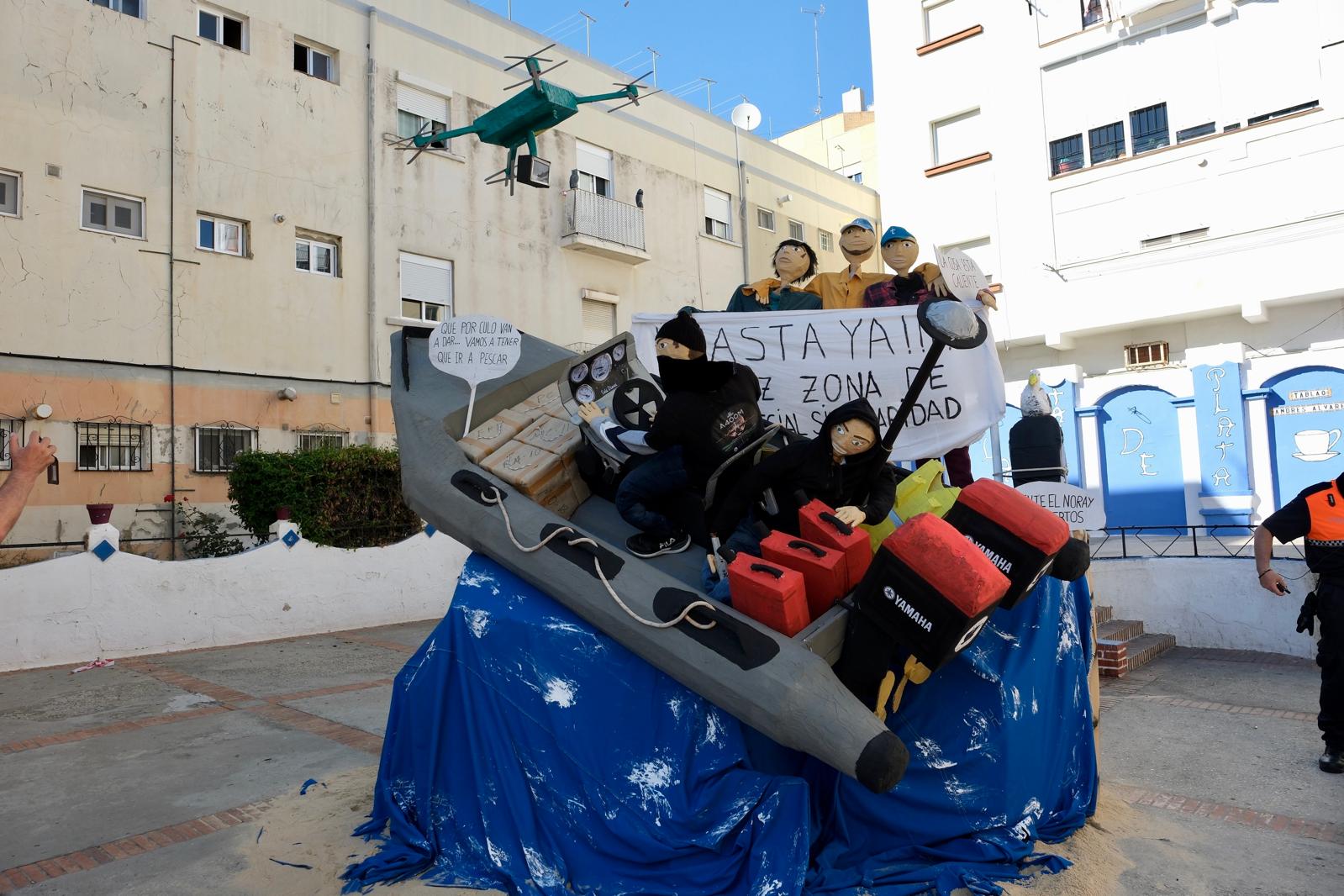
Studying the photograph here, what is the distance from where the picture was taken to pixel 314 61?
14836 mm

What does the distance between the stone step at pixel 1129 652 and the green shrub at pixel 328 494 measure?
7.74 meters

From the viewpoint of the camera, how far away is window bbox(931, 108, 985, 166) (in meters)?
15.6

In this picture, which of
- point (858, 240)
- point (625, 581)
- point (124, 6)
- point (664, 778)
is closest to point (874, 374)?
point (858, 240)

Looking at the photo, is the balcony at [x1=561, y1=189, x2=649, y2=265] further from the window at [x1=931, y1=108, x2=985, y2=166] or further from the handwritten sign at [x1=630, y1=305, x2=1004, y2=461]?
the handwritten sign at [x1=630, y1=305, x2=1004, y2=461]

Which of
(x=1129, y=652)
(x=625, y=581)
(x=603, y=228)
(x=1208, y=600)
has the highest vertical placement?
(x=603, y=228)

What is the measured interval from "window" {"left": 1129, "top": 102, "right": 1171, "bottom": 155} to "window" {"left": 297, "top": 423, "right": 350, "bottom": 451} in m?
13.4

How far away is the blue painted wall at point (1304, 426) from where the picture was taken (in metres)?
12.3

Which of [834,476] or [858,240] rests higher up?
[858,240]

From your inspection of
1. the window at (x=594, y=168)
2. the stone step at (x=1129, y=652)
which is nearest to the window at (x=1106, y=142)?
the stone step at (x=1129, y=652)

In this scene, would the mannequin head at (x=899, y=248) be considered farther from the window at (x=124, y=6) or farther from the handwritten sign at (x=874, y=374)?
the window at (x=124, y=6)

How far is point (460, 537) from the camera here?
4078mm

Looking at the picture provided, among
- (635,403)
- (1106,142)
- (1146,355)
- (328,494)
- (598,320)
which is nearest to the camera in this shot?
(635,403)

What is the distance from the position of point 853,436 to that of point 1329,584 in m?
3.25

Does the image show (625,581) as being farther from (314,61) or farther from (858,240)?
(314,61)
